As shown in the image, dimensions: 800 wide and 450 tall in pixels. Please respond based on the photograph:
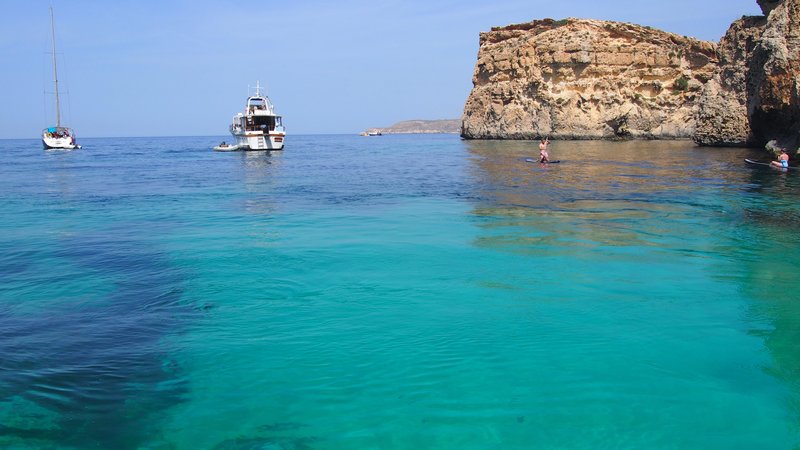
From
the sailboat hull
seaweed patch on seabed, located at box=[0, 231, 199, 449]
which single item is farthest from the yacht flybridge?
seaweed patch on seabed, located at box=[0, 231, 199, 449]

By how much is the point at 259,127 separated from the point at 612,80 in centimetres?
4140

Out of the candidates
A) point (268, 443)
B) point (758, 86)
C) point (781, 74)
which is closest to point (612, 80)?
point (758, 86)

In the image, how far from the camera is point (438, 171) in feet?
112

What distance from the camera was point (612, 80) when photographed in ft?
229

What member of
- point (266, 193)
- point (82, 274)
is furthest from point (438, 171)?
point (82, 274)

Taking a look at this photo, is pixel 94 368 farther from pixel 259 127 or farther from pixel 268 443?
pixel 259 127

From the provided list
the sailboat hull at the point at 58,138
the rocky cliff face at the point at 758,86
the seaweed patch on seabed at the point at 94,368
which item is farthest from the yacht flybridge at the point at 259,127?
the seaweed patch on seabed at the point at 94,368

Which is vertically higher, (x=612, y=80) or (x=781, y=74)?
(x=612, y=80)

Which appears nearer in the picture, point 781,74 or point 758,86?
point 781,74

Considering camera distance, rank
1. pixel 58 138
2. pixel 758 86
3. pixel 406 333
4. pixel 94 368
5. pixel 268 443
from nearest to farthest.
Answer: pixel 268 443
pixel 94 368
pixel 406 333
pixel 758 86
pixel 58 138

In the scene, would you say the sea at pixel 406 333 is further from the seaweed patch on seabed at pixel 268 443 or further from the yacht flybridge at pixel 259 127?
the yacht flybridge at pixel 259 127

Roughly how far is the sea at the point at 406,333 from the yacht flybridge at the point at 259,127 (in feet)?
120

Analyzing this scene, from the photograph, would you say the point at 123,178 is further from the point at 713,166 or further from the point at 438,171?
the point at 713,166

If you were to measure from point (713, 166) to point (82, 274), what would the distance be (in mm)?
30303
